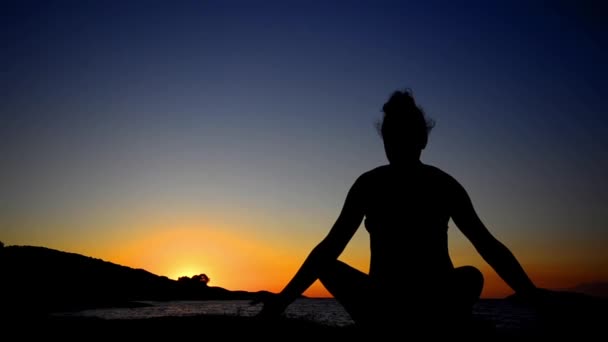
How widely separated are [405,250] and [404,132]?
3.05 ft

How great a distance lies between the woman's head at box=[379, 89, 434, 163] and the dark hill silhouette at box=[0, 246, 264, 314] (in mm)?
56934

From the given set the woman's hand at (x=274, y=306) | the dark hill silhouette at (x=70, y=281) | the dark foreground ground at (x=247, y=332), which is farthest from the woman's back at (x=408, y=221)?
the dark hill silhouette at (x=70, y=281)

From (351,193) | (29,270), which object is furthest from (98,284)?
(351,193)

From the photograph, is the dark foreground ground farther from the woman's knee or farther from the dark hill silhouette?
the dark hill silhouette

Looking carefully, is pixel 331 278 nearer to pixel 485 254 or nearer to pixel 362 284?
pixel 362 284

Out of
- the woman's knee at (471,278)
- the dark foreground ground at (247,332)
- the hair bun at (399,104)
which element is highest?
the hair bun at (399,104)

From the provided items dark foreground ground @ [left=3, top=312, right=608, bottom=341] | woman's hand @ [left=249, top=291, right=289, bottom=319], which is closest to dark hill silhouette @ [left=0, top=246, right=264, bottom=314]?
dark foreground ground @ [left=3, top=312, right=608, bottom=341]

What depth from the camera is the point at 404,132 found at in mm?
3068

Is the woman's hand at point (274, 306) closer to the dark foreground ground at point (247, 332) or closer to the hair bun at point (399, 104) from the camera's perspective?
the dark foreground ground at point (247, 332)

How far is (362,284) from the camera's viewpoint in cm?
296

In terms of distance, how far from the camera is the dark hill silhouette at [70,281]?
62.1 m

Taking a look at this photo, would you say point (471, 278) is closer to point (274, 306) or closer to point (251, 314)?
point (274, 306)

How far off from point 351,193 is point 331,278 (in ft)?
2.33

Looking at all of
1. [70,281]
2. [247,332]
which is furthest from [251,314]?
[70,281]
